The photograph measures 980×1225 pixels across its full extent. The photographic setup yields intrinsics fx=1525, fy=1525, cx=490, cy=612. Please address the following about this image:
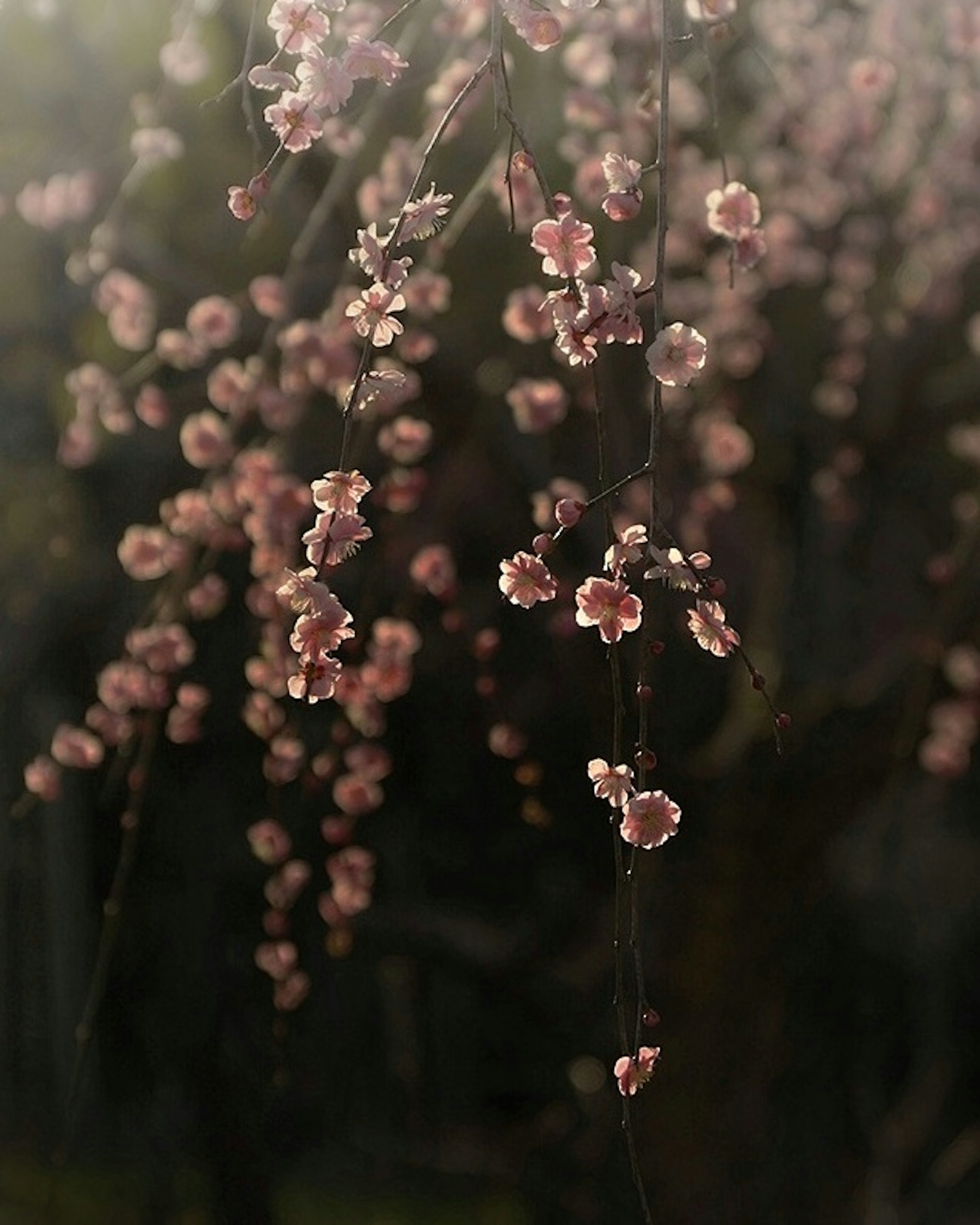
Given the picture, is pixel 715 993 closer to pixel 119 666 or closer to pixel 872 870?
pixel 872 870

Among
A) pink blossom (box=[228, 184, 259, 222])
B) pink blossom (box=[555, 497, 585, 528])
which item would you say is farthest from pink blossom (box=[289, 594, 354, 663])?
pink blossom (box=[228, 184, 259, 222])

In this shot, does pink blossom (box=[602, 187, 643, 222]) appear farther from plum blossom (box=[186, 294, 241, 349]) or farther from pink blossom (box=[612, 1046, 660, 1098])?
plum blossom (box=[186, 294, 241, 349])

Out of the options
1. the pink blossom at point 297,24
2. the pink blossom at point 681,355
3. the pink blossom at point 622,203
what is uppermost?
the pink blossom at point 297,24

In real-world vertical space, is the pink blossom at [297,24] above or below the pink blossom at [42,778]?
above

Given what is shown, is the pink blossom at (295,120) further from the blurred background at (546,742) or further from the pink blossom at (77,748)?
the blurred background at (546,742)

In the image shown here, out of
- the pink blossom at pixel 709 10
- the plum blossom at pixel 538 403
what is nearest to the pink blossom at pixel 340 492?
the pink blossom at pixel 709 10

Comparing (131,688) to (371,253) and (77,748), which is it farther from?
(371,253)

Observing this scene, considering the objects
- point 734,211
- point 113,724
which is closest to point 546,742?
point 113,724
